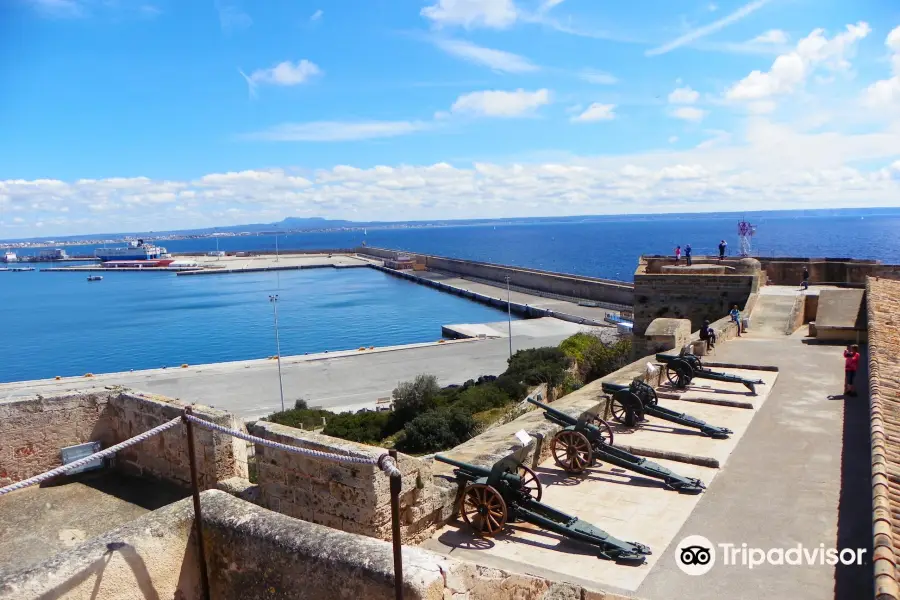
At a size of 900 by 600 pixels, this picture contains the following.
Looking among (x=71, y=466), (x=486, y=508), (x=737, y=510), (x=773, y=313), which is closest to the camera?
(x=71, y=466)

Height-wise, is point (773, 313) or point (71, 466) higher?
point (71, 466)

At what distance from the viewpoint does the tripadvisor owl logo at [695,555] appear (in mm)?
5750

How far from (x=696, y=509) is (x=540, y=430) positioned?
222 cm

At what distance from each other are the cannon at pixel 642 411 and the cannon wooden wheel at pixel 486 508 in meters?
3.97

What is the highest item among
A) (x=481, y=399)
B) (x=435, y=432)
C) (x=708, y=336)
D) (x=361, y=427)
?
(x=708, y=336)

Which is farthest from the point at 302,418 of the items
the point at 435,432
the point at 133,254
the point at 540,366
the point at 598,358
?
the point at 133,254

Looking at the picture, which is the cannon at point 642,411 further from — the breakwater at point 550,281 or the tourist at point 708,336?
the breakwater at point 550,281

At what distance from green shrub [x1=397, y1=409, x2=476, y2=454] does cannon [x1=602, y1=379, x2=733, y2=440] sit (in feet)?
33.8

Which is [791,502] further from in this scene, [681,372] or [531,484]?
[681,372]

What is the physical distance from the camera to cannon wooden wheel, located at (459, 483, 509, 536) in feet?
20.5

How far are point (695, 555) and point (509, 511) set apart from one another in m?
1.81

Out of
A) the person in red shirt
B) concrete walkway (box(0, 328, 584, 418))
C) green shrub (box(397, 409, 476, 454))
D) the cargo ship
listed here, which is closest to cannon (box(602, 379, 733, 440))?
the person in red shirt

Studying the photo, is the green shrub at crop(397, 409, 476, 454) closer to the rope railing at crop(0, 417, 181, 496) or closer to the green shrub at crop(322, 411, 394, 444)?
the green shrub at crop(322, 411, 394, 444)

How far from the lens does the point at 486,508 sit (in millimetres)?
6250
